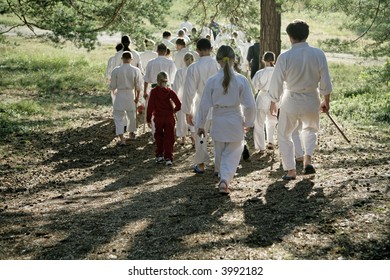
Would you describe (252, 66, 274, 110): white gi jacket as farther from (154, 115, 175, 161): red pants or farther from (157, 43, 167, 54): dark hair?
(157, 43, 167, 54): dark hair

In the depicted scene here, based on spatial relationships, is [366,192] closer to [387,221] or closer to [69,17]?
[387,221]

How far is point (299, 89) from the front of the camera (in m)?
8.30

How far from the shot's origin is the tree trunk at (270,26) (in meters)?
14.0

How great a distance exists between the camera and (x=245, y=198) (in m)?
8.06

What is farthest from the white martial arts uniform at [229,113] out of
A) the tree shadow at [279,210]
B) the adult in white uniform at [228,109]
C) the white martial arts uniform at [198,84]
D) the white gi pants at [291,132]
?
the white martial arts uniform at [198,84]

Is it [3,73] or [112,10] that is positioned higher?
[112,10]

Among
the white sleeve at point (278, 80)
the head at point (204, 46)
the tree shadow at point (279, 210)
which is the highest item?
the head at point (204, 46)

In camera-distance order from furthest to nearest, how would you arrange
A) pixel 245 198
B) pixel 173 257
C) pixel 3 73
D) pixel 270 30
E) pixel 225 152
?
pixel 3 73 → pixel 270 30 → pixel 225 152 → pixel 245 198 → pixel 173 257

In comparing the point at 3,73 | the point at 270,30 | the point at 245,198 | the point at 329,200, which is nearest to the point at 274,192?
the point at 245,198

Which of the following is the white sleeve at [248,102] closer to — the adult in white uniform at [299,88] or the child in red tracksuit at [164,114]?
the adult in white uniform at [299,88]

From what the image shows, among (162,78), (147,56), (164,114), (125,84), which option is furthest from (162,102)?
(147,56)

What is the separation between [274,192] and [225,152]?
34.0 inches

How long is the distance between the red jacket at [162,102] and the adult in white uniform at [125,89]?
79.8 inches

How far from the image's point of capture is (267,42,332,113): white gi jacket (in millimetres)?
8164
